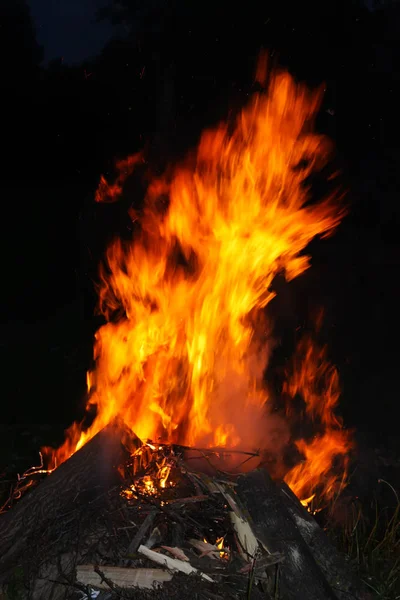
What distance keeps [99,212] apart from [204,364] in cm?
278

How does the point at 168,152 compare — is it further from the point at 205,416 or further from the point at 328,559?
the point at 328,559

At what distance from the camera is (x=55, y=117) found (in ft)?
21.5

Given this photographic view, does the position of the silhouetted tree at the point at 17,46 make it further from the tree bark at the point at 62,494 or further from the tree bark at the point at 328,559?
the tree bark at the point at 328,559

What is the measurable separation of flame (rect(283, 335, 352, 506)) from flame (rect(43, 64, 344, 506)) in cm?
15

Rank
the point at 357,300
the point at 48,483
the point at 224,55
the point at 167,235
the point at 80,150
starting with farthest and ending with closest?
the point at 80,150, the point at 357,300, the point at 224,55, the point at 167,235, the point at 48,483

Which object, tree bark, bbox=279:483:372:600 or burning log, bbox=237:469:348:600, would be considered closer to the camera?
burning log, bbox=237:469:348:600

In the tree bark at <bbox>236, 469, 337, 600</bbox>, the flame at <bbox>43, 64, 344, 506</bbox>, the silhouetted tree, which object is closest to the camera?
the tree bark at <bbox>236, 469, 337, 600</bbox>

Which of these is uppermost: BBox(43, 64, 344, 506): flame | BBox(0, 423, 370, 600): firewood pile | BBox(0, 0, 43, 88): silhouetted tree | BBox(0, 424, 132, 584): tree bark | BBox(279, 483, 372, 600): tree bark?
BBox(0, 0, 43, 88): silhouetted tree

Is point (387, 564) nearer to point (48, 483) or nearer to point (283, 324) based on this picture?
point (48, 483)

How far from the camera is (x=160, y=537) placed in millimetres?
2766

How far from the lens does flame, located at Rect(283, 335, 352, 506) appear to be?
A: 15.5 feet

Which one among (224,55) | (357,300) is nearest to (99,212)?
(224,55)

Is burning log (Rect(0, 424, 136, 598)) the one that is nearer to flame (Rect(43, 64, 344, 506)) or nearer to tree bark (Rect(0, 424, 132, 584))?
tree bark (Rect(0, 424, 132, 584))

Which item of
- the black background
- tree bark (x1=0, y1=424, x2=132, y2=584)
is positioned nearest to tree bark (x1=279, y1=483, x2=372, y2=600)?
tree bark (x1=0, y1=424, x2=132, y2=584)
